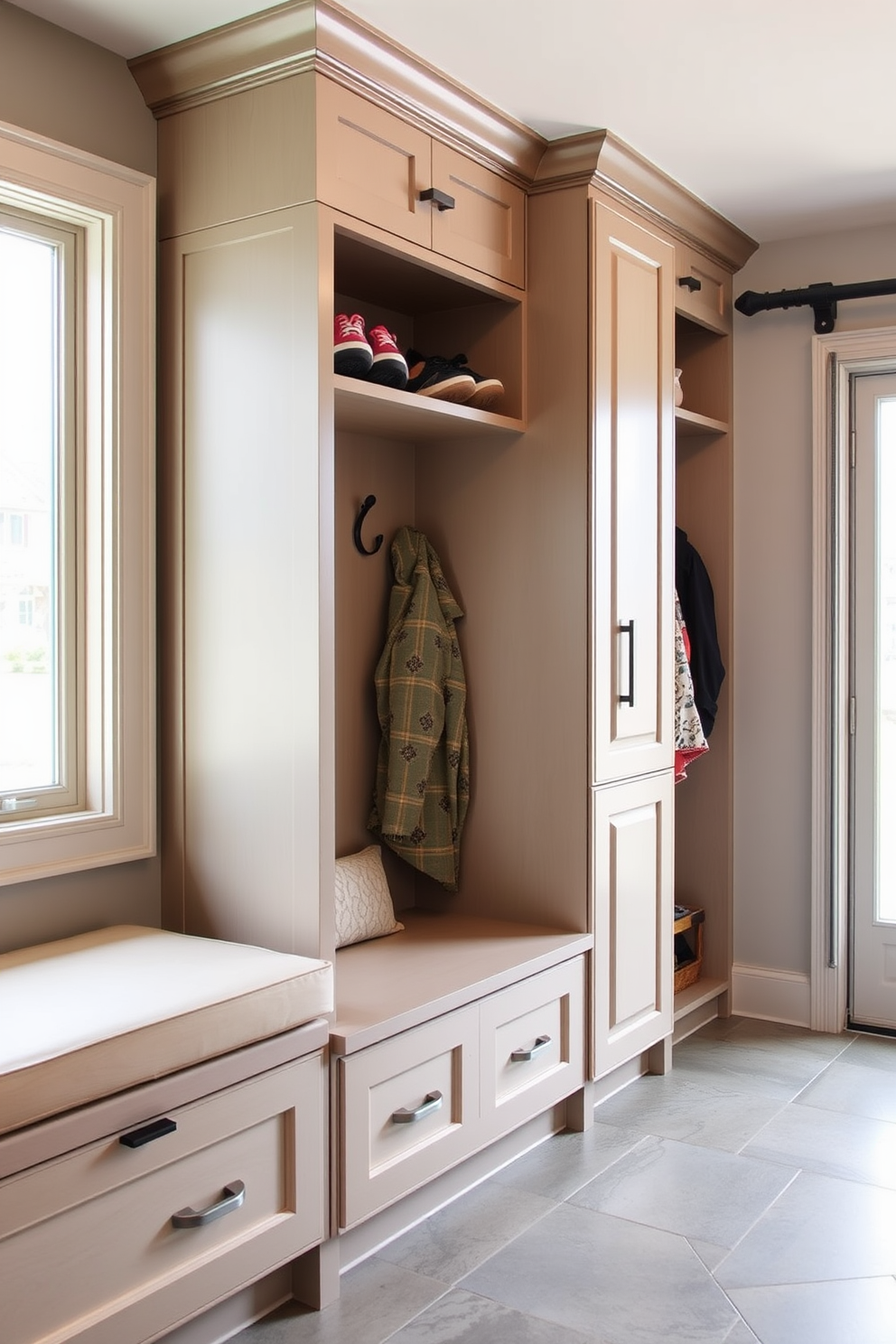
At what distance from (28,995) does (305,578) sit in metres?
0.92

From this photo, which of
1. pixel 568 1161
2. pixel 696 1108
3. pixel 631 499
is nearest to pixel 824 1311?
pixel 568 1161

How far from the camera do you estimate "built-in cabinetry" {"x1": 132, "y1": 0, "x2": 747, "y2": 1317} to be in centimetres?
243

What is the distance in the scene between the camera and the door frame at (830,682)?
385 cm

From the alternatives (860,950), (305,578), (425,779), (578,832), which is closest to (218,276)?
(305,578)

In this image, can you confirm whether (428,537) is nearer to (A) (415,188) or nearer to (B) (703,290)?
(A) (415,188)

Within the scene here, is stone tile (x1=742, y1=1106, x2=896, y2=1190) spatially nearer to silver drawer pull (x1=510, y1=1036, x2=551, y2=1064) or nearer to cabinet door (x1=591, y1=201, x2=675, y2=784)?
silver drawer pull (x1=510, y1=1036, x2=551, y2=1064)

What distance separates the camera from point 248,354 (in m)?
2.51

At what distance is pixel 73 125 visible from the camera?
2.47 metres

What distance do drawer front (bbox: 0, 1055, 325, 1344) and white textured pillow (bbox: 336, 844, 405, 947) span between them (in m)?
0.67

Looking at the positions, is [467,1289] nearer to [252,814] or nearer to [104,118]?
[252,814]

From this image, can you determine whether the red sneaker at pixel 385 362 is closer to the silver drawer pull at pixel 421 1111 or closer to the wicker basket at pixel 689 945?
the silver drawer pull at pixel 421 1111

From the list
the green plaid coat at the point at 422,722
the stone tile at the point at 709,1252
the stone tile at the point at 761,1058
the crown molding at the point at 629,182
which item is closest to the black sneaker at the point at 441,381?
the green plaid coat at the point at 422,722

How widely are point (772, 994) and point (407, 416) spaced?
2.33 meters

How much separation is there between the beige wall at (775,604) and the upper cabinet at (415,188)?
1205 millimetres
